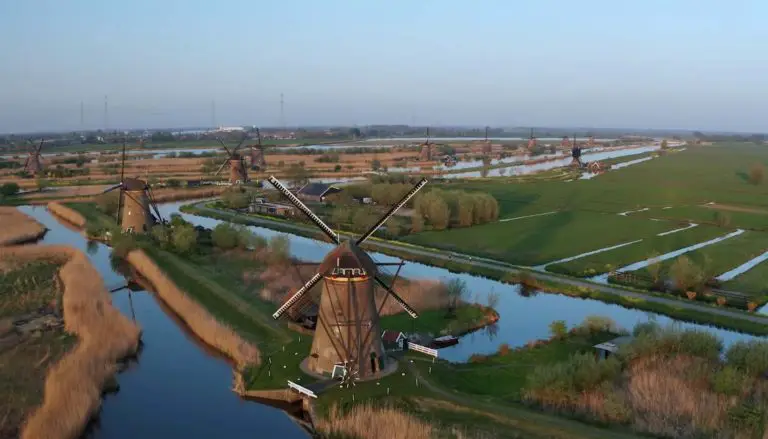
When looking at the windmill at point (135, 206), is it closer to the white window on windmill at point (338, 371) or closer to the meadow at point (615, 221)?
the meadow at point (615, 221)

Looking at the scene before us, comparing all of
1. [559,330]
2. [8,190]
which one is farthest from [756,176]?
[8,190]

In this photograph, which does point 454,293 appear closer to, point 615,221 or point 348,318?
point 348,318

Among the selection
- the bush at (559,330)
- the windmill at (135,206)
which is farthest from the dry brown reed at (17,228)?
the bush at (559,330)

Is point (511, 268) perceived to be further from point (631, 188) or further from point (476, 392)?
point (631, 188)

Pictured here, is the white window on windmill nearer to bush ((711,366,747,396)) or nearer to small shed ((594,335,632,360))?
small shed ((594,335,632,360))

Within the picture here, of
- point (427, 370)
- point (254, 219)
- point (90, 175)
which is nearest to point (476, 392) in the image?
point (427, 370)

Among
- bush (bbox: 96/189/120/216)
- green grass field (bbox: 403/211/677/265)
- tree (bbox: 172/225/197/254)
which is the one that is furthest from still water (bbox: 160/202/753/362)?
bush (bbox: 96/189/120/216)
